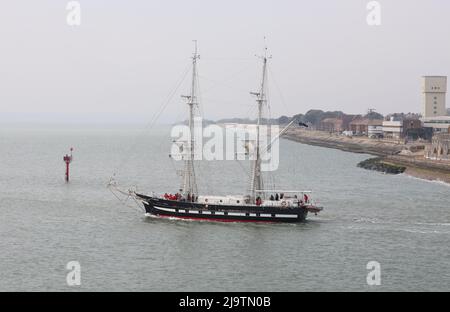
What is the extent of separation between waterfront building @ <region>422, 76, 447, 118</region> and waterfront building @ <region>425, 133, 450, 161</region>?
54610mm

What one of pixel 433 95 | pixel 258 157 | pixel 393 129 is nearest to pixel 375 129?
pixel 393 129

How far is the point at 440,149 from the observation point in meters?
90.4

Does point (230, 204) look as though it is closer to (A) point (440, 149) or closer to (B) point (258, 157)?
(B) point (258, 157)

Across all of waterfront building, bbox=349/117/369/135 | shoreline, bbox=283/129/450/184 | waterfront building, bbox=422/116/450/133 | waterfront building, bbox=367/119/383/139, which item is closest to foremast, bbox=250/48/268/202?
shoreline, bbox=283/129/450/184

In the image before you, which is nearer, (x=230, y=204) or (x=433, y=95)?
(x=230, y=204)

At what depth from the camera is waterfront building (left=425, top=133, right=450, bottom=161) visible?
3506 inches

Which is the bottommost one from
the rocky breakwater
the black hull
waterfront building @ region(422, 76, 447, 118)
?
the black hull

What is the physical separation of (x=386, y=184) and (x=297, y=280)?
41.1 meters

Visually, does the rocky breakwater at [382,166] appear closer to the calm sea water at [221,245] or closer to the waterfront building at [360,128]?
the calm sea water at [221,245]

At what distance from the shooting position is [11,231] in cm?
3947

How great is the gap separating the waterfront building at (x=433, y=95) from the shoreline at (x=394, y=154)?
14501 millimetres

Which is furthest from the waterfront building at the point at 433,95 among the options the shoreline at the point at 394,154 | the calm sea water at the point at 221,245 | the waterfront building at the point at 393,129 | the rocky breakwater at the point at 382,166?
the calm sea water at the point at 221,245

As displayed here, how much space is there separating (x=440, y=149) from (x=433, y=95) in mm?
60521

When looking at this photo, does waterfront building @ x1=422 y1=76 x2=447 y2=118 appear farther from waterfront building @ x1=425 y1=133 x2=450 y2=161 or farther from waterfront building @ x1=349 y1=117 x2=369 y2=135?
waterfront building @ x1=425 y1=133 x2=450 y2=161
